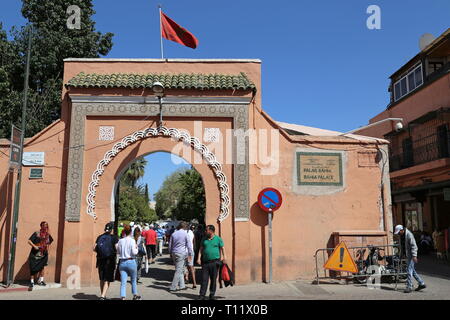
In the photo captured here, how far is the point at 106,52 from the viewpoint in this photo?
19.9 m

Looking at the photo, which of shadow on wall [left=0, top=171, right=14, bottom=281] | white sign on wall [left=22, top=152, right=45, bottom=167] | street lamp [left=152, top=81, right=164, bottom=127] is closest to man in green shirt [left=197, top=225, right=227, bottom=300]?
street lamp [left=152, top=81, right=164, bottom=127]

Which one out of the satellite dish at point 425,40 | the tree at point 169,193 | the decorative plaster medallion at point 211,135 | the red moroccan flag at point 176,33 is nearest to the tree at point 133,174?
the tree at point 169,193

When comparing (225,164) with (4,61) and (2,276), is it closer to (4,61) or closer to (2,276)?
(2,276)

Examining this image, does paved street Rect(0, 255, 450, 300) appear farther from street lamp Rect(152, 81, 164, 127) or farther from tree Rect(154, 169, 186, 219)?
tree Rect(154, 169, 186, 219)

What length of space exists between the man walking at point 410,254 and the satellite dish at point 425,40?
47.5ft

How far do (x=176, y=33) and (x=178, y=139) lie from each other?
11.0 feet

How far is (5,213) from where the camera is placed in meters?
9.83

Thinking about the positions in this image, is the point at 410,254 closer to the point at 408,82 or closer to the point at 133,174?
the point at 408,82

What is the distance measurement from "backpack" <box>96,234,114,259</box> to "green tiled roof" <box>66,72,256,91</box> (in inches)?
161

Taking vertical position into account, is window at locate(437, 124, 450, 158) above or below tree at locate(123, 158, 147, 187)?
below

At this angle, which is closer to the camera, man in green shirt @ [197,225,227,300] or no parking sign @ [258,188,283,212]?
man in green shirt @ [197,225,227,300]

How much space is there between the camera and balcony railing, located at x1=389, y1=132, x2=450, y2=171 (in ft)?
54.4

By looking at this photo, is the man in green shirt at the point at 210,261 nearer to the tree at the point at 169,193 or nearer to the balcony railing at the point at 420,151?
the balcony railing at the point at 420,151
